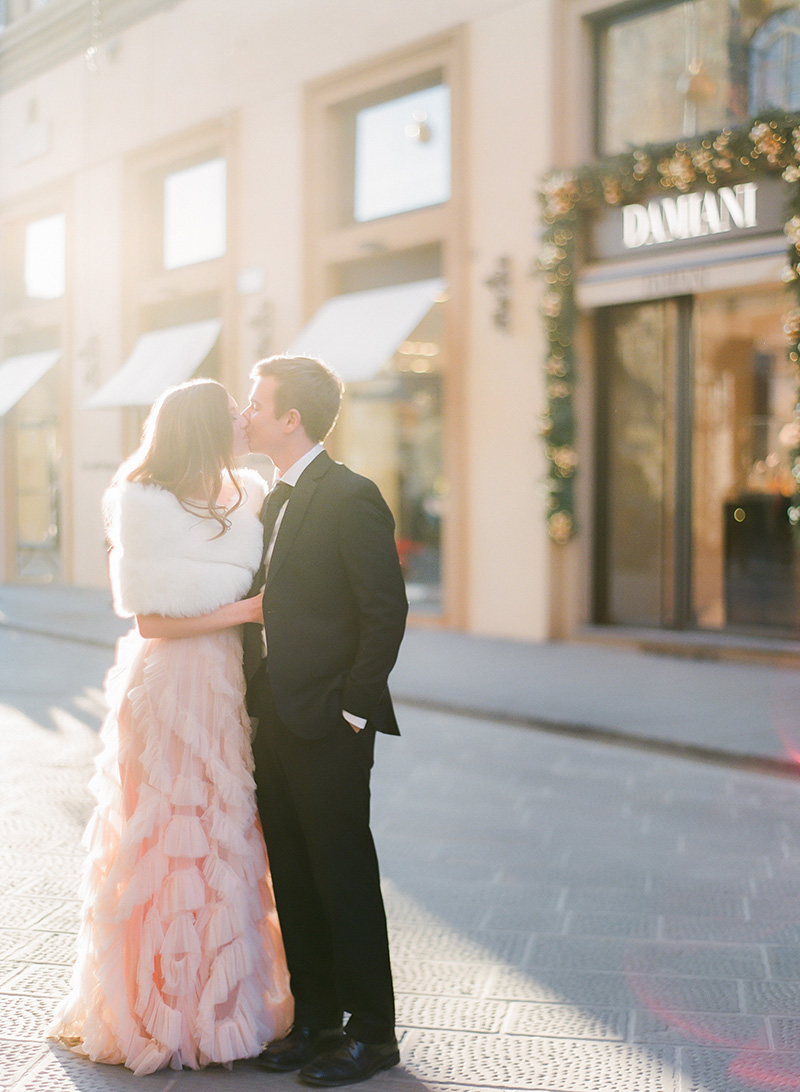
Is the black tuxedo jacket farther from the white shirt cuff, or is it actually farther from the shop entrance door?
the shop entrance door

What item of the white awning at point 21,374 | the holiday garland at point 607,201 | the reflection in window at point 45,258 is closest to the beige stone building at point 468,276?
the holiday garland at point 607,201

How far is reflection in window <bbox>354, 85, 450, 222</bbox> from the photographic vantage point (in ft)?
45.3

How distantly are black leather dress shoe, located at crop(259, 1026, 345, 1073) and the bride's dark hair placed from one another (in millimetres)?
1330

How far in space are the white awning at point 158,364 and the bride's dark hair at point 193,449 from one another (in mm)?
13115

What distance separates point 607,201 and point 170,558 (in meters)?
9.39

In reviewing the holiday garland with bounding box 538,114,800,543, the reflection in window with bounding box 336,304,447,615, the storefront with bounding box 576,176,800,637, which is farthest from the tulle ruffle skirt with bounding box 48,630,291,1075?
the reflection in window with bounding box 336,304,447,615

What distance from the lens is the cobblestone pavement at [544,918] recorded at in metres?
3.19

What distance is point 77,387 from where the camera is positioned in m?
19.6

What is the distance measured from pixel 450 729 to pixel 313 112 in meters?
9.52

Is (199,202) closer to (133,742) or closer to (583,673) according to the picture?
(583,673)

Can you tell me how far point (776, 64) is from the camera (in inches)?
424

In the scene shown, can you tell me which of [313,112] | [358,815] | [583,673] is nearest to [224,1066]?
[358,815]

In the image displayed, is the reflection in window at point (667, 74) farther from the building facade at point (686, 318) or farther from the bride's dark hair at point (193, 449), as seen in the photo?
the bride's dark hair at point (193, 449)

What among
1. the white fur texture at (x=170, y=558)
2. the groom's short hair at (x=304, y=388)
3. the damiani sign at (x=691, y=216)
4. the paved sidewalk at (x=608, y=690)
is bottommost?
the paved sidewalk at (x=608, y=690)
